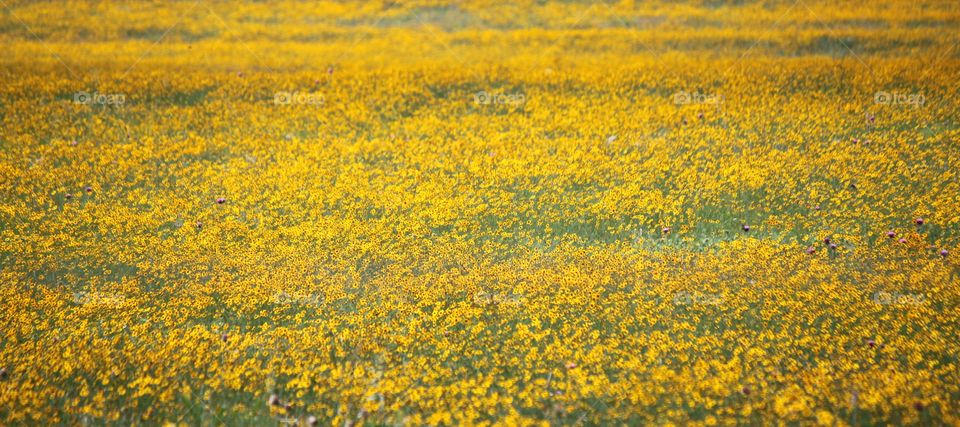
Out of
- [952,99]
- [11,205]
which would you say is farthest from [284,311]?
[952,99]

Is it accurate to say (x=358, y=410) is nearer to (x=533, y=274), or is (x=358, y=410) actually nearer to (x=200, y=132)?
(x=533, y=274)

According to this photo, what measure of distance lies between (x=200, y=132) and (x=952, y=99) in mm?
14059

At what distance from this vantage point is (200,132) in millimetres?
12641

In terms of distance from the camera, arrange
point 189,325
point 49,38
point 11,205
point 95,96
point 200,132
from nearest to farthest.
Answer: point 189,325, point 11,205, point 200,132, point 95,96, point 49,38

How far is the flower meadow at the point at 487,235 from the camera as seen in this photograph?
607 cm

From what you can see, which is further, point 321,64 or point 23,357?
point 321,64

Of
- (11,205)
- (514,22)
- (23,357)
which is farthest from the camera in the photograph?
(514,22)

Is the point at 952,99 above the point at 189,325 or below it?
above

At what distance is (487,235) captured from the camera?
912cm

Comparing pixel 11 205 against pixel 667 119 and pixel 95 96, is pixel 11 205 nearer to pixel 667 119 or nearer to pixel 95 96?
pixel 95 96

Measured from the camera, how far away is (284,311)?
7.45 metres

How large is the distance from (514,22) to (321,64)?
23.2 feet

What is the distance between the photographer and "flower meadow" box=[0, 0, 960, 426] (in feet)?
19.9

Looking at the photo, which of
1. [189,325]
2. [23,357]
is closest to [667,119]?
[189,325]
